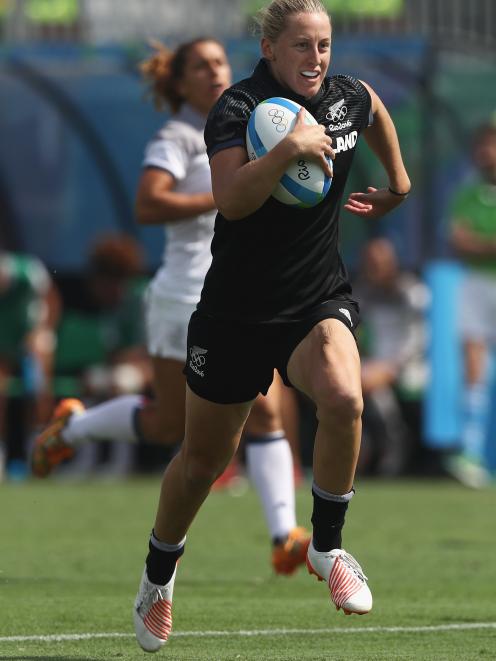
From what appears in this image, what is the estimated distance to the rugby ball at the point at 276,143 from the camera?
→ 5441mm

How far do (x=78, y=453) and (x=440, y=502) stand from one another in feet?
14.4

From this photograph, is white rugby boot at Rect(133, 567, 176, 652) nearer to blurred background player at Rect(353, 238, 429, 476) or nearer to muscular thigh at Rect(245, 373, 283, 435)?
muscular thigh at Rect(245, 373, 283, 435)

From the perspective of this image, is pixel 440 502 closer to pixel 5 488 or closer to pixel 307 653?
pixel 5 488

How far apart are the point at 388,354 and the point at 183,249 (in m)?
7.23

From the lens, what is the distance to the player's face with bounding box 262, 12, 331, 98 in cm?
564

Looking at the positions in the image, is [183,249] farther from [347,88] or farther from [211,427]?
[211,427]

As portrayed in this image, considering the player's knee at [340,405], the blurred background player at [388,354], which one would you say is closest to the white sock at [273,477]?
the player's knee at [340,405]

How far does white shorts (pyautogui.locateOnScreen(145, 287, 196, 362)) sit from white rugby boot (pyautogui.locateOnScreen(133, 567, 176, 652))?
2209 mm

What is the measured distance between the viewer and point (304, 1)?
18.8 feet

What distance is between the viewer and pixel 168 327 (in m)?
8.12

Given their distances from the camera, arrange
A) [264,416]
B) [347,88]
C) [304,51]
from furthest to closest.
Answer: [264,416] < [347,88] < [304,51]

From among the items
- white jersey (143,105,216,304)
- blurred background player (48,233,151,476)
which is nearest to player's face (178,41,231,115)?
white jersey (143,105,216,304)

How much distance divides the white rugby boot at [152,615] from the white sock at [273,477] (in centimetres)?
198

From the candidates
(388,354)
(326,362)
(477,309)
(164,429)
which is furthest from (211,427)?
(388,354)
